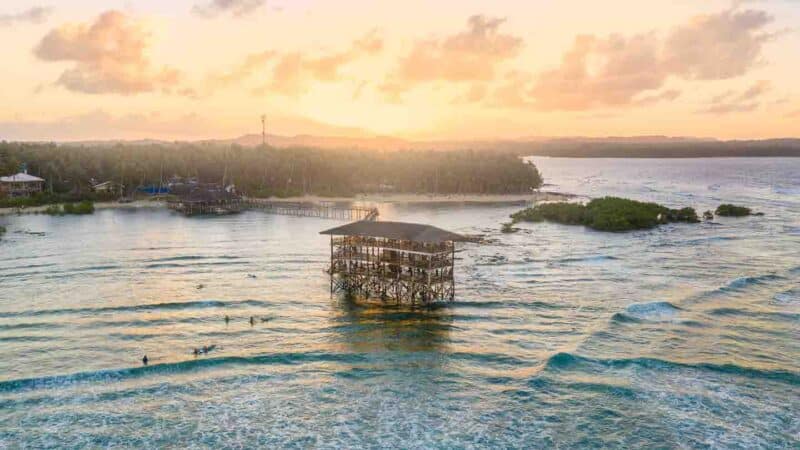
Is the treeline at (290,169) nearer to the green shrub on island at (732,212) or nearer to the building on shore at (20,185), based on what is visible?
the building on shore at (20,185)

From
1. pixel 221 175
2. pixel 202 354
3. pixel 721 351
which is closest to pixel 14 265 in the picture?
pixel 202 354

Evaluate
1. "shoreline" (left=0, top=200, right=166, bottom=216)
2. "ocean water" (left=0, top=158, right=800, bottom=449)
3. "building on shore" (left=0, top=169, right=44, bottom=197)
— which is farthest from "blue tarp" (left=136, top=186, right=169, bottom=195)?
"ocean water" (left=0, top=158, right=800, bottom=449)

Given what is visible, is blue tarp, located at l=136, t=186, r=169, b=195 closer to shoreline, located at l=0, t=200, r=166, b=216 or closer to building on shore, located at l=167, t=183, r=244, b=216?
shoreline, located at l=0, t=200, r=166, b=216

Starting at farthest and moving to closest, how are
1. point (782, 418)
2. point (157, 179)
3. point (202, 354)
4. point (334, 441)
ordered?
point (157, 179)
point (202, 354)
point (782, 418)
point (334, 441)

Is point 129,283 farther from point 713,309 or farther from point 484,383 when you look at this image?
point 713,309

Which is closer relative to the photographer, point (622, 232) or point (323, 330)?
point (323, 330)

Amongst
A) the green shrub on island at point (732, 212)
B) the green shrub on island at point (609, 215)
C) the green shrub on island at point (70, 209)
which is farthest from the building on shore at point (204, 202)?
the green shrub on island at point (732, 212)
